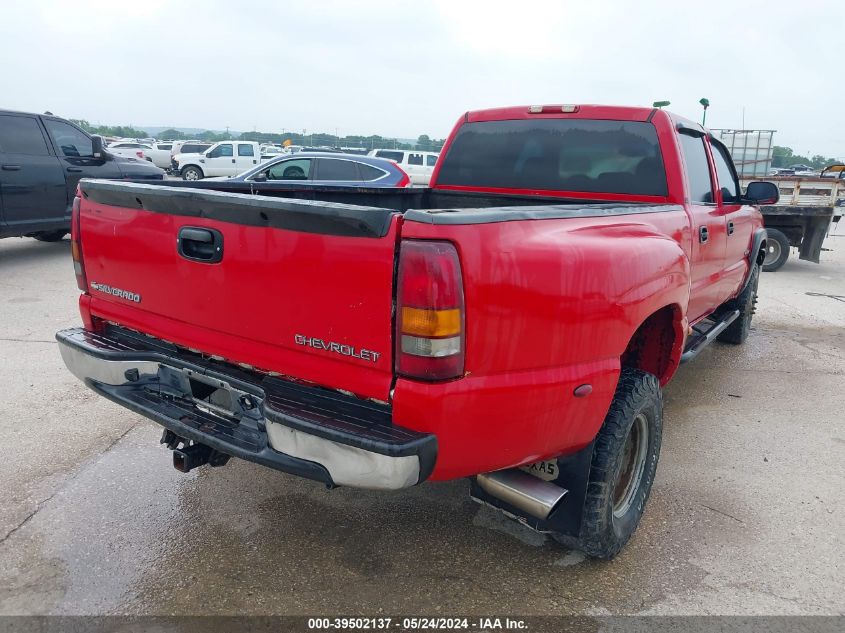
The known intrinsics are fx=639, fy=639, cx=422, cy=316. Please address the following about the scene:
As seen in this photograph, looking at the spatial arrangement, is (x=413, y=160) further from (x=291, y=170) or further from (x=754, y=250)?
(x=754, y=250)

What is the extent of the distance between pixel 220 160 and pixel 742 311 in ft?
78.2

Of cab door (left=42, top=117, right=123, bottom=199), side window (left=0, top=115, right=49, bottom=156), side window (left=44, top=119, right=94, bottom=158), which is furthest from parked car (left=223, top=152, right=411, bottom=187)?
side window (left=0, top=115, right=49, bottom=156)

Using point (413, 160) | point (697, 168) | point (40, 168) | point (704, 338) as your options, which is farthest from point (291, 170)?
point (413, 160)

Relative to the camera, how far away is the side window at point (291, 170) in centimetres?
1162

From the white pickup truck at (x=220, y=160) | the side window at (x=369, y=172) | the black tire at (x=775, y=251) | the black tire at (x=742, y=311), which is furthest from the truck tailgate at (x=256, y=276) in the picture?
the white pickup truck at (x=220, y=160)

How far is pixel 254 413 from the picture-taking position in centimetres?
234

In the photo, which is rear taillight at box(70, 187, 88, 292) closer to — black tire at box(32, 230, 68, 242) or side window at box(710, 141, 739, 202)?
side window at box(710, 141, 739, 202)

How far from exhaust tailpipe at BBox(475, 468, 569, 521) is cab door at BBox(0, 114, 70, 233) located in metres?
7.91

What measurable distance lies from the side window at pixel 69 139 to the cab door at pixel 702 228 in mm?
8227

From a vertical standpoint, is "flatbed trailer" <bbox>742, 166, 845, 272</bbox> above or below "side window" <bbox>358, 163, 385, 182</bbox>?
below

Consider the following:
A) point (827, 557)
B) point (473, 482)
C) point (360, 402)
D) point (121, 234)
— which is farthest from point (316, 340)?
point (827, 557)

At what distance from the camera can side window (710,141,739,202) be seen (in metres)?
4.59

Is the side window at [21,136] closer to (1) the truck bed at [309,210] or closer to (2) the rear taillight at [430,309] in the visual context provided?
(1) the truck bed at [309,210]

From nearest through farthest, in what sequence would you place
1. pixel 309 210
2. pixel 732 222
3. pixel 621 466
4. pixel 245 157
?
1. pixel 309 210
2. pixel 621 466
3. pixel 732 222
4. pixel 245 157
